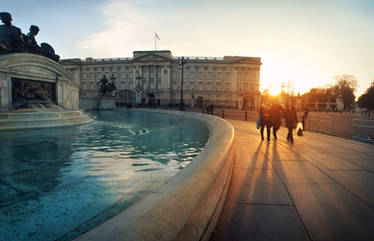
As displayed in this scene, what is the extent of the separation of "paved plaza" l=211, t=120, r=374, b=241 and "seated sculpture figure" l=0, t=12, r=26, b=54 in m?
15.4

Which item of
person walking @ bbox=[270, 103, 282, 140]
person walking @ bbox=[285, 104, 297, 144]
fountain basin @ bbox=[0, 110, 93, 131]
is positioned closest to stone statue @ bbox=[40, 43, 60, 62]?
fountain basin @ bbox=[0, 110, 93, 131]

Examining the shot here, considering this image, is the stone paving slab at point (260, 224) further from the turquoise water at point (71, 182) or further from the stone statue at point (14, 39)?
the stone statue at point (14, 39)

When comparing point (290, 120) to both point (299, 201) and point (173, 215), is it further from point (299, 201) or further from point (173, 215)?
point (173, 215)

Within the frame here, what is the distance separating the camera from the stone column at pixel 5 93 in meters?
11.4

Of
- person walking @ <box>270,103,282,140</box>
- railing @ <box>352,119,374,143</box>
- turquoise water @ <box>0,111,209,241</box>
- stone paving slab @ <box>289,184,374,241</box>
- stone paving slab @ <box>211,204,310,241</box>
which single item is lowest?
turquoise water @ <box>0,111,209,241</box>

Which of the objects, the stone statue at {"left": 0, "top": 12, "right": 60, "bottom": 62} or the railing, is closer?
the railing

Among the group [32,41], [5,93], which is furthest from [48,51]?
[5,93]

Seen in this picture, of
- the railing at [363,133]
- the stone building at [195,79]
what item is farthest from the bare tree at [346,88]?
the railing at [363,133]

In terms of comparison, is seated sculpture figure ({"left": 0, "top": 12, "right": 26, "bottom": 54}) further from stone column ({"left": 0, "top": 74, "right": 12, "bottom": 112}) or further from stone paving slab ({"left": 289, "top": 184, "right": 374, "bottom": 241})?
stone paving slab ({"left": 289, "top": 184, "right": 374, "bottom": 241})

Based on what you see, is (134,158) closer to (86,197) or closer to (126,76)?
(86,197)

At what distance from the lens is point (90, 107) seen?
133 feet

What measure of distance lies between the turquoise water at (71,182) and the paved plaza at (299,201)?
1723 millimetres

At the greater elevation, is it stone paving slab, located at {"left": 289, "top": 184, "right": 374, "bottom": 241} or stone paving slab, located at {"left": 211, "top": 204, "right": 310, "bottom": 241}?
stone paving slab, located at {"left": 289, "top": 184, "right": 374, "bottom": 241}

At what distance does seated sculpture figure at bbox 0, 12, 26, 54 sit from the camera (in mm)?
12281
